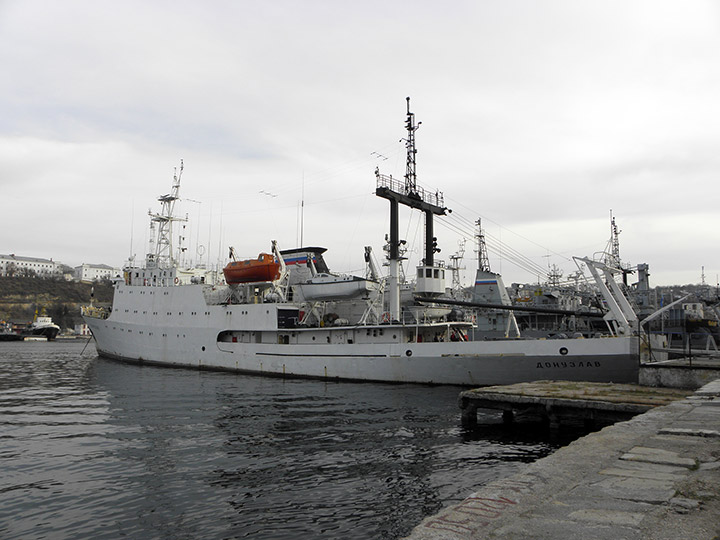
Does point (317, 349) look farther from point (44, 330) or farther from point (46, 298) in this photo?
point (46, 298)

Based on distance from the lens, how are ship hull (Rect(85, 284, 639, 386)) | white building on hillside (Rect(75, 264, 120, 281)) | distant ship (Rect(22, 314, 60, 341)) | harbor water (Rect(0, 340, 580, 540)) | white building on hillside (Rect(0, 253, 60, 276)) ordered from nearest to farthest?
harbor water (Rect(0, 340, 580, 540))
ship hull (Rect(85, 284, 639, 386))
distant ship (Rect(22, 314, 60, 341))
white building on hillside (Rect(0, 253, 60, 276))
white building on hillside (Rect(75, 264, 120, 281))

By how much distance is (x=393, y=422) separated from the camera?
15.0 m

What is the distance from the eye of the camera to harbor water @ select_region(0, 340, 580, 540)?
759 centimetres

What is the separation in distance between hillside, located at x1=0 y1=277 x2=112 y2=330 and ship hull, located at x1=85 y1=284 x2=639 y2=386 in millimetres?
Result: 95373

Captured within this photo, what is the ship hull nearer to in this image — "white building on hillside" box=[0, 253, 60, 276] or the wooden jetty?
the wooden jetty

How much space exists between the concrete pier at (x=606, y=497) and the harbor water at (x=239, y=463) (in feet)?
9.60

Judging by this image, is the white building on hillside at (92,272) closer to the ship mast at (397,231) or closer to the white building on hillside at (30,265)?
the white building on hillside at (30,265)

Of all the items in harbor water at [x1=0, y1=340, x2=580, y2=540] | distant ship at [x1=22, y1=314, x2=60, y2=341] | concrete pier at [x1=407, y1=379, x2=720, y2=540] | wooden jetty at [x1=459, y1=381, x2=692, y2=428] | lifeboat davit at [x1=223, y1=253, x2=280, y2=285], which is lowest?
distant ship at [x1=22, y1=314, x2=60, y2=341]

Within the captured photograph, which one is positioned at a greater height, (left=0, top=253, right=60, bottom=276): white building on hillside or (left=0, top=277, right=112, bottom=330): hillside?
(left=0, top=253, right=60, bottom=276): white building on hillside

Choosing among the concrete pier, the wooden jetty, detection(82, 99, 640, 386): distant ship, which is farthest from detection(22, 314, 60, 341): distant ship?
the concrete pier

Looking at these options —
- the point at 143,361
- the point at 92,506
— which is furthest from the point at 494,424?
the point at 143,361

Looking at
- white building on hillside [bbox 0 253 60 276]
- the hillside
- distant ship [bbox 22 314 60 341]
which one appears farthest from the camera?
white building on hillside [bbox 0 253 60 276]

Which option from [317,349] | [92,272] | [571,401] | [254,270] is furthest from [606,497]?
[92,272]

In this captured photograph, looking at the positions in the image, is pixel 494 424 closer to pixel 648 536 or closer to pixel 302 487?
pixel 302 487
